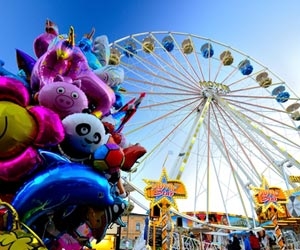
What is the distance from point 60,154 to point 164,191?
20.8ft

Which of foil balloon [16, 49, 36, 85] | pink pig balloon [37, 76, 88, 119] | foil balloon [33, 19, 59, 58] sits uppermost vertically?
foil balloon [33, 19, 59, 58]

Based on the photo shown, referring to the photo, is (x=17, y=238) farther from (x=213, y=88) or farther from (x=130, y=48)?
(x=213, y=88)

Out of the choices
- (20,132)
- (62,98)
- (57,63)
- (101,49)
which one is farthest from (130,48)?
(20,132)

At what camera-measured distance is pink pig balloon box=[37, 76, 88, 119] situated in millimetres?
2984

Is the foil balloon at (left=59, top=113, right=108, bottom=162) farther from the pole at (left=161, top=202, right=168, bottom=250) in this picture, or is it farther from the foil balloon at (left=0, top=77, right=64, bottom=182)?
the pole at (left=161, top=202, right=168, bottom=250)

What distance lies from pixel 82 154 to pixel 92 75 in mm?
1054

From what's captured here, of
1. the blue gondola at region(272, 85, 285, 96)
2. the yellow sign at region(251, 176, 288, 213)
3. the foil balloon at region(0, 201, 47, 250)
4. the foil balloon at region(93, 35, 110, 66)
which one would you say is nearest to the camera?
the foil balloon at region(0, 201, 47, 250)

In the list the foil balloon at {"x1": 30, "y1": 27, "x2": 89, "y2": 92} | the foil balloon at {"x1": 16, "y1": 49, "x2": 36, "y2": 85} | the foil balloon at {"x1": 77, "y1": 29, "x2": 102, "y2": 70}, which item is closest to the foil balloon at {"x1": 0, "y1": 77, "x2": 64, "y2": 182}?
the foil balloon at {"x1": 30, "y1": 27, "x2": 89, "y2": 92}

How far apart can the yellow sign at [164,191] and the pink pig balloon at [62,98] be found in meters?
6.20

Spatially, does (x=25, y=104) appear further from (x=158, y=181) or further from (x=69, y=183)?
(x=158, y=181)

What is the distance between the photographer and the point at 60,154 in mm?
2953

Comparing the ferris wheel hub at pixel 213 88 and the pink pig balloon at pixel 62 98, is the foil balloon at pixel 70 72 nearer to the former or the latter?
the pink pig balloon at pixel 62 98

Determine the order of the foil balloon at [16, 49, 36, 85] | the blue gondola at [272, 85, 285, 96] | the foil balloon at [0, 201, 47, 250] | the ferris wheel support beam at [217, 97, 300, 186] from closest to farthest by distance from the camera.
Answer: the foil balloon at [0, 201, 47, 250], the foil balloon at [16, 49, 36, 85], the ferris wheel support beam at [217, 97, 300, 186], the blue gondola at [272, 85, 285, 96]

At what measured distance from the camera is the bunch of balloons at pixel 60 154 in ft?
8.35
